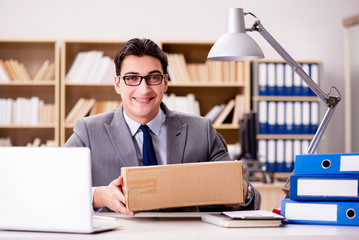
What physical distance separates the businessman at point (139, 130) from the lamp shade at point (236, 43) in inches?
10.8

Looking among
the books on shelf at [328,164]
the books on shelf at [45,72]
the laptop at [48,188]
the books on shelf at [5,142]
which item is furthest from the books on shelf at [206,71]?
the laptop at [48,188]

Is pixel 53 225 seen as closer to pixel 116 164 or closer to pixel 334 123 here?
pixel 116 164

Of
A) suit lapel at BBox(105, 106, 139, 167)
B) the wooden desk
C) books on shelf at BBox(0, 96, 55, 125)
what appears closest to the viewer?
suit lapel at BBox(105, 106, 139, 167)

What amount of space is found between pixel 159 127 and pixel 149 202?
699 millimetres

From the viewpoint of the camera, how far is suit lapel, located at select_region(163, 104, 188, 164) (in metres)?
2.10

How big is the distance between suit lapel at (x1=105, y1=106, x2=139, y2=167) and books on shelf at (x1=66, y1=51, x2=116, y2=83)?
8.64ft

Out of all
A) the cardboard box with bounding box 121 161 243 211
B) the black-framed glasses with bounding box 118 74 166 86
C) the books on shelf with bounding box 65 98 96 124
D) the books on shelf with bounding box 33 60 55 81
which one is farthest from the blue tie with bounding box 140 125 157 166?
the books on shelf with bounding box 33 60 55 81

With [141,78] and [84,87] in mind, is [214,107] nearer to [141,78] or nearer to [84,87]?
[84,87]

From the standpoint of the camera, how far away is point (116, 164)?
6.71 ft

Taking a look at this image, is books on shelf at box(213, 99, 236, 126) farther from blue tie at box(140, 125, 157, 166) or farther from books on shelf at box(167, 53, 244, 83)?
blue tie at box(140, 125, 157, 166)

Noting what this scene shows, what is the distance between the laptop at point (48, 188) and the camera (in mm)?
1350

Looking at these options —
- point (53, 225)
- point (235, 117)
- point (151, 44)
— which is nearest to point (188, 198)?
point (53, 225)

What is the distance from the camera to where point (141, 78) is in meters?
2.05

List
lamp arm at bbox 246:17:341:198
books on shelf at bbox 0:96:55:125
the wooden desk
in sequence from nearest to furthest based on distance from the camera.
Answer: lamp arm at bbox 246:17:341:198
the wooden desk
books on shelf at bbox 0:96:55:125
